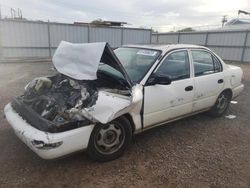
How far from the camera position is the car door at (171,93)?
11.3ft

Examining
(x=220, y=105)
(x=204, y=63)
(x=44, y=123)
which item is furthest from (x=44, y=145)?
(x=220, y=105)

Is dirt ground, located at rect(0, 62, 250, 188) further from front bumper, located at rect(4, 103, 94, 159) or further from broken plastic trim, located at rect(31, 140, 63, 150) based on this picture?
broken plastic trim, located at rect(31, 140, 63, 150)

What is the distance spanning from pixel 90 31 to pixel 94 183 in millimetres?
14477

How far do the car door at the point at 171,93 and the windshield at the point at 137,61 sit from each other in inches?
7.1

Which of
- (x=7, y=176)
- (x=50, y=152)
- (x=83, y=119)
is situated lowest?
(x=7, y=176)

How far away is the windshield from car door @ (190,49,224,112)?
924 mm

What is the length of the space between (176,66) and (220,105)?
1.80 metres

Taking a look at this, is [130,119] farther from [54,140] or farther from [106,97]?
[54,140]

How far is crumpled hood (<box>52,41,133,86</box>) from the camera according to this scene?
10.0 feet

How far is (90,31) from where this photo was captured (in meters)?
16.0

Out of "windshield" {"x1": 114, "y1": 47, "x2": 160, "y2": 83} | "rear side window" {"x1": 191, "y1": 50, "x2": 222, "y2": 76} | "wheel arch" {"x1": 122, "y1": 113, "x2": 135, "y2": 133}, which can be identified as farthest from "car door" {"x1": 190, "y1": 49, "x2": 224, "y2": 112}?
"wheel arch" {"x1": 122, "y1": 113, "x2": 135, "y2": 133}

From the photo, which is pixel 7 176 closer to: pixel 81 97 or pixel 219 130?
pixel 81 97

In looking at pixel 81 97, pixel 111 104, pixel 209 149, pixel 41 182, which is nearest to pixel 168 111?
pixel 209 149

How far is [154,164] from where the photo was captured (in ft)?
10.4
